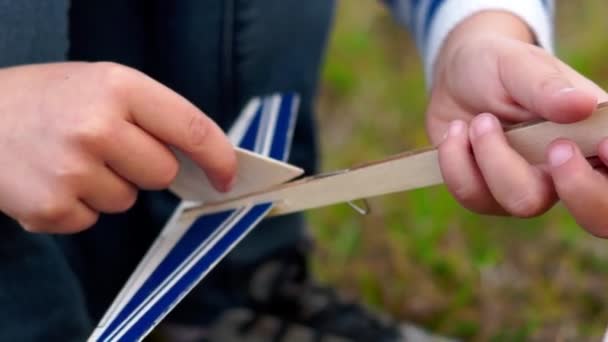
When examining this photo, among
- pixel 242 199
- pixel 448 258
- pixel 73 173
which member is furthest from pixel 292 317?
pixel 73 173

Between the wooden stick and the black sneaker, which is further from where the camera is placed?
the black sneaker

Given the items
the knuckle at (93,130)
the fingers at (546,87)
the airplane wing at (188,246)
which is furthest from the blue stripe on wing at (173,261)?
the fingers at (546,87)

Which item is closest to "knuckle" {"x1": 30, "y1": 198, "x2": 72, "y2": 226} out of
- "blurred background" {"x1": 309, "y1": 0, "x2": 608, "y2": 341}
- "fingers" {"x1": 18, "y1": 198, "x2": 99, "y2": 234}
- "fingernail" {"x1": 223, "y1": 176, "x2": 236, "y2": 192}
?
"fingers" {"x1": 18, "y1": 198, "x2": 99, "y2": 234}

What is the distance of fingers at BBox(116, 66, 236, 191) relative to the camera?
509 mm

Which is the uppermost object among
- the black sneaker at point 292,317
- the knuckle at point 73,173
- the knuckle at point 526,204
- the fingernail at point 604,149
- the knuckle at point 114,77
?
the knuckle at point 114,77

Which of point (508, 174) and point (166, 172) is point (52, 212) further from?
point (508, 174)

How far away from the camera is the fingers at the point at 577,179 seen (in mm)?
457

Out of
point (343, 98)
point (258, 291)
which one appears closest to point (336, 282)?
point (258, 291)

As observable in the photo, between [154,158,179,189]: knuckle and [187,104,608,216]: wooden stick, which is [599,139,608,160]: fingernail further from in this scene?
[154,158,179,189]: knuckle

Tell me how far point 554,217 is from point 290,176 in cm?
55

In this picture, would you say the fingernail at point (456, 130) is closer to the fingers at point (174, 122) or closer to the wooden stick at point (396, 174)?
the wooden stick at point (396, 174)

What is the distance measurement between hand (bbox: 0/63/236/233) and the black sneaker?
0.34 m

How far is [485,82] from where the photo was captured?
577 mm

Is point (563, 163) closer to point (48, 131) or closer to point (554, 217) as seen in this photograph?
point (48, 131)
